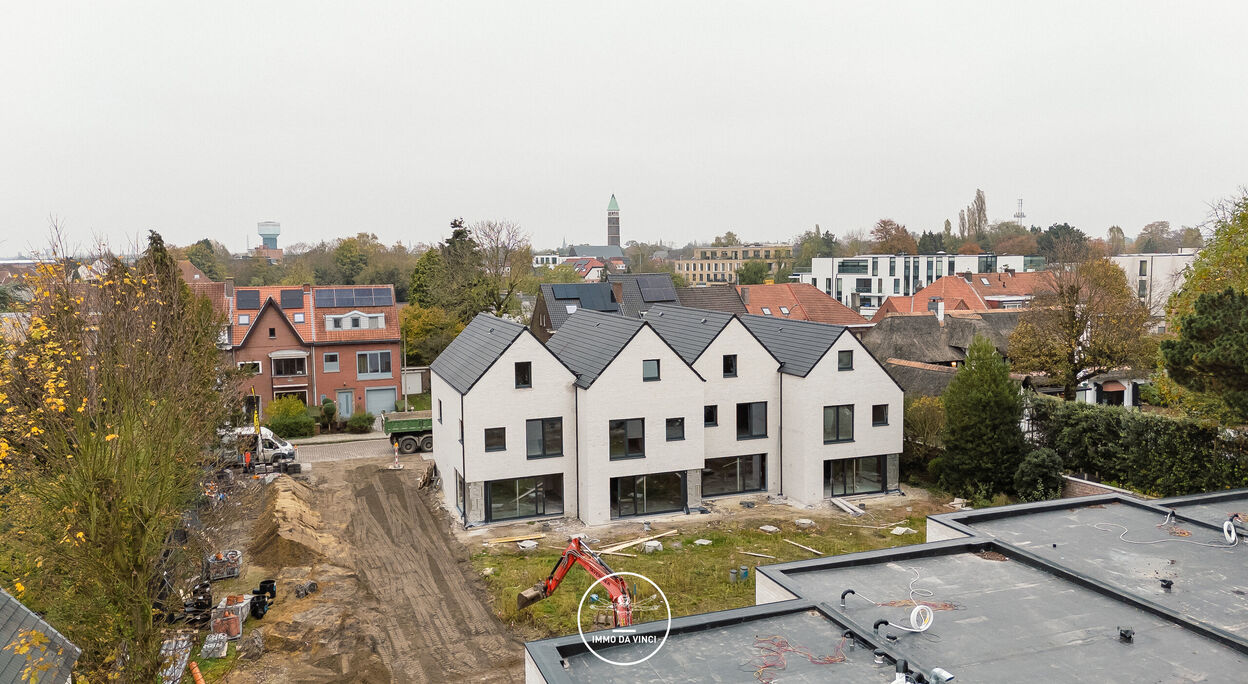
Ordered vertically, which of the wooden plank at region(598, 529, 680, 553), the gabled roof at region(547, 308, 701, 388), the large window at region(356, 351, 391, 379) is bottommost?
the wooden plank at region(598, 529, 680, 553)

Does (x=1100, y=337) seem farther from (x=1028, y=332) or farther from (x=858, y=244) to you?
(x=858, y=244)

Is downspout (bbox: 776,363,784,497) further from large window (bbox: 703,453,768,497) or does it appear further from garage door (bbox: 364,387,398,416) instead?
garage door (bbox: 364,387,398,416)

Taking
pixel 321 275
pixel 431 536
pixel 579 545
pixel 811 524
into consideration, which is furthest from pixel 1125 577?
pixel 321 275

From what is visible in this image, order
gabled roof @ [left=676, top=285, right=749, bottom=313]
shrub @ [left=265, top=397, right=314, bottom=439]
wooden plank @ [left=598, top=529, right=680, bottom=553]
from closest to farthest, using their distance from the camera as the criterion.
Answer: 1. wooden plank @ [left=598, top=529, right=680, bottom=553]
2. shrub @ [left=265, top=397, right=314, bottom=439]
3. gabled roof @ [left=676, top=285, right=749, bottom=313]

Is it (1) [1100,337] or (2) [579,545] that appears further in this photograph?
(1) [1100,337]

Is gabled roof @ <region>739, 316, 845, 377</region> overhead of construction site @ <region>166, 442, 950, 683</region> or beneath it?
overhead

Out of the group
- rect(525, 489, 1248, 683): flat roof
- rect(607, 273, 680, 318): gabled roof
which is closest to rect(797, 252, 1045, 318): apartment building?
rect(607, 273, 680, 318): gabled roof

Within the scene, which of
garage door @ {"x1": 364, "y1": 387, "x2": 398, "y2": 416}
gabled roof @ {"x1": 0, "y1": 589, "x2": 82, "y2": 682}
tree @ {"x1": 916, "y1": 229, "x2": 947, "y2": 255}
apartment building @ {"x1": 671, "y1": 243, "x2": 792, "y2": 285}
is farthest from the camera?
apartment building @ {"x1": 671, "y1": 243, "x2": 792, "y2": 285}

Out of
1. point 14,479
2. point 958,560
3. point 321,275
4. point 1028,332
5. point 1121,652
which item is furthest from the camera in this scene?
point 321,275
